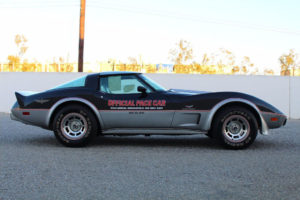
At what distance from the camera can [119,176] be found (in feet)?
13.9

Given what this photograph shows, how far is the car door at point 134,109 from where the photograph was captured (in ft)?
20.4

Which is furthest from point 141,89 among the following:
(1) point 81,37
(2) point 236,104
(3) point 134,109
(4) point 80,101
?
(1) point 81,37

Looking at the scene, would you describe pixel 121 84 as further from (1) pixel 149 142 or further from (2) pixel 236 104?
(2) pixel 236 104

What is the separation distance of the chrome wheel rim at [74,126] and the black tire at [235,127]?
221 centimetres

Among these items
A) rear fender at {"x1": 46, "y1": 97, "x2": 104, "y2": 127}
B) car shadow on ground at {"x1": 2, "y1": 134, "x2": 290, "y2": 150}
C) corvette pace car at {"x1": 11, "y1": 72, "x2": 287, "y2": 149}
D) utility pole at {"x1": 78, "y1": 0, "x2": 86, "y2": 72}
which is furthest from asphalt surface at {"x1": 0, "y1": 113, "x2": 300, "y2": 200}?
utility pole at {"x1": 78, "y1": 0, "x2": 86, "y2": 72}

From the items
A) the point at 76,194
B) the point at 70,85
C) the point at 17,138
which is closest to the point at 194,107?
the point at 70,85

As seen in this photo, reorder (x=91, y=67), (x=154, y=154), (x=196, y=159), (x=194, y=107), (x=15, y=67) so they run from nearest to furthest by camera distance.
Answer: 1. (x=196, y=159)
2. (x=154, y=154)
3. (x=194, y=107)
4. (x=91, y=67)
5. (x=15, y=67)

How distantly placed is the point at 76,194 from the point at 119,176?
0.83 meters

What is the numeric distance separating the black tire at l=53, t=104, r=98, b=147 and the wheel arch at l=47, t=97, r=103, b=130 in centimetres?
7

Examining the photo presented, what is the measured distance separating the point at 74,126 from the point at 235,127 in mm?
2720

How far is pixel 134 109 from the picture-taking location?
6.24 metres

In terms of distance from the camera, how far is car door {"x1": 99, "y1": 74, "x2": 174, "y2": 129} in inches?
245

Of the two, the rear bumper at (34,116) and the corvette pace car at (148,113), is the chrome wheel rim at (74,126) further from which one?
the rear bumper at (34,116)

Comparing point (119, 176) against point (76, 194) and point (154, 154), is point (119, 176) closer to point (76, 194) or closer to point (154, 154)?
point (76, 194)
